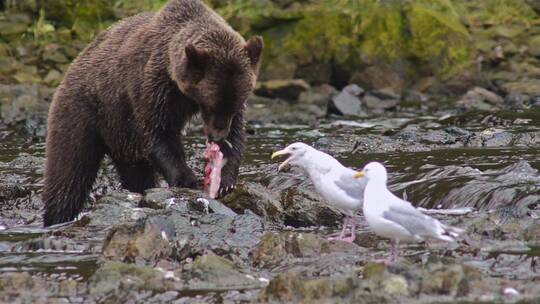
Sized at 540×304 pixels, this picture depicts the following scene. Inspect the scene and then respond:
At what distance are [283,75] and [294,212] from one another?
34.7ft

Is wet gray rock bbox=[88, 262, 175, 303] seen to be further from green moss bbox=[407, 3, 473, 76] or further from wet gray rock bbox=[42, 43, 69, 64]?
green moss bbox=[407, 3, 473, 76]

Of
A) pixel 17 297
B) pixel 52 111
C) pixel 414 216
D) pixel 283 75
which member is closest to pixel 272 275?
pixel 414 216

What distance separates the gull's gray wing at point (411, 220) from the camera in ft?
24.4

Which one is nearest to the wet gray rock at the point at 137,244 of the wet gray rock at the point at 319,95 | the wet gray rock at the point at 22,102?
the wet gray rock at the point at 22,102

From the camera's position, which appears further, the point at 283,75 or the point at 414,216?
the point at 283,75

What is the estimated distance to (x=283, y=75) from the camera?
66.5 feet

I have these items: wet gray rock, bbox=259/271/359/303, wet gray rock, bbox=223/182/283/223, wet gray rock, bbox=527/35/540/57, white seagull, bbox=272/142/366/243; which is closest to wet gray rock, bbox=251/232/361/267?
white seagull, bbox=272/142/366/243

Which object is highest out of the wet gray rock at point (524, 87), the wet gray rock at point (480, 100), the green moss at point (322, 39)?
the green moss at point (322, 39)

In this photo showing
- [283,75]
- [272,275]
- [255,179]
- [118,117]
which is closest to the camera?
[272,275]

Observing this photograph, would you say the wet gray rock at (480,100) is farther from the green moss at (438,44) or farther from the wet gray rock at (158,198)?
the wet gray rock at (158,198)

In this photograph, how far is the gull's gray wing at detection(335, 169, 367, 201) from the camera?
8.38 metres

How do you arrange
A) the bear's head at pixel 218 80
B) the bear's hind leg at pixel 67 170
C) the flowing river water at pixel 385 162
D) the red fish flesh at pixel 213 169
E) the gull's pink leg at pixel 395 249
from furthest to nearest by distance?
the bear's hind leg at pixel 67 170 → the red fish flesh at pixel 213 169 → the bear's head at pixel 218 80 → the flowing river water at pixel 385 162 → the gull's pink leg at pixel 395 249

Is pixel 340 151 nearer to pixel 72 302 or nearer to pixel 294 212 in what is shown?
pixel 294 212

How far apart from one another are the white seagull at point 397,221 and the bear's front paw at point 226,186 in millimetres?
2855
